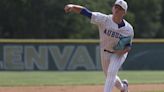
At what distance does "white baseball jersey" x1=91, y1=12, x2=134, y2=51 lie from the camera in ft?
28.8

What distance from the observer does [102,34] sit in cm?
896

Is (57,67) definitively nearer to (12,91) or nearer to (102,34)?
(12,91)

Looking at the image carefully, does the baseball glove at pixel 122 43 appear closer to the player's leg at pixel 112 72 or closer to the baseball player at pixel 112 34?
the baseball player at pixel 112 34

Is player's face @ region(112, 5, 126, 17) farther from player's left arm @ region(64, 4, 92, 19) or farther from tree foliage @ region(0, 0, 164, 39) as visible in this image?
tree foliage @ region(0, 0, 164, 39)

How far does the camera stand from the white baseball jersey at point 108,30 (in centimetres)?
879

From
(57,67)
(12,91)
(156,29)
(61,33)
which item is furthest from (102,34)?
(156,29)

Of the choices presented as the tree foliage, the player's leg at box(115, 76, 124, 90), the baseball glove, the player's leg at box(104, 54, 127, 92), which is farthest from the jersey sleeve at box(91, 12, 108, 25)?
the tree foliage

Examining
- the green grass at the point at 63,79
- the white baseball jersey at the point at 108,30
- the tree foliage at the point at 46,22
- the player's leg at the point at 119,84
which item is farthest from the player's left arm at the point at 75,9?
the tree foliage at the point at 46,22

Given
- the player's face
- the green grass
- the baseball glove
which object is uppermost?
the player's face

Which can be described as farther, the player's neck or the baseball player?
the player's neck

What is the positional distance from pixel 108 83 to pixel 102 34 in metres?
0.85

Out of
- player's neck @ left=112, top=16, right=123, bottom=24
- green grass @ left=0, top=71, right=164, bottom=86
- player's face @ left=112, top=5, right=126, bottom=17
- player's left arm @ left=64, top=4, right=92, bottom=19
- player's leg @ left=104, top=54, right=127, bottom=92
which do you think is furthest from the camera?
green grass @ left=0, top=71, right=164, bottom=86

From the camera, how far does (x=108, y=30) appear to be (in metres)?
8.86

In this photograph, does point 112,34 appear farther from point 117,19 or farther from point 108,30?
point 117,19
